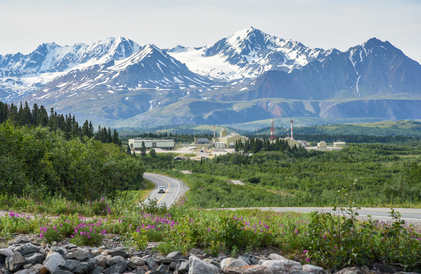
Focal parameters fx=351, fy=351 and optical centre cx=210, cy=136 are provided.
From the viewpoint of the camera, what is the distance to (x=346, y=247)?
8.98 meters

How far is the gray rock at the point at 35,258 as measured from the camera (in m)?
8.42

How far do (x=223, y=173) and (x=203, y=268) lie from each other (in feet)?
264

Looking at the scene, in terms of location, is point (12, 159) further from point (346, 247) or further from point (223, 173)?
point (223, 173)

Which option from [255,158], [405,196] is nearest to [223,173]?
[255,158]

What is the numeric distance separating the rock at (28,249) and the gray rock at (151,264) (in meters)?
2.81

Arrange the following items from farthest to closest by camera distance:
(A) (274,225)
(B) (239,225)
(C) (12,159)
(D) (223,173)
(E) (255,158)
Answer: (E) (255,158) < (D) (223,173) < (C) (12,159) < (A) (274,225) < (B) (239,225)

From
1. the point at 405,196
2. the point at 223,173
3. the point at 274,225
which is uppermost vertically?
the point at 274,225

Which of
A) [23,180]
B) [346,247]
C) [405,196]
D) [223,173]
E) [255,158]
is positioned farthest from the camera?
[255,158]

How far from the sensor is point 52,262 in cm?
814

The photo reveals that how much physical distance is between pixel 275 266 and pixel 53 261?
17.3 ft

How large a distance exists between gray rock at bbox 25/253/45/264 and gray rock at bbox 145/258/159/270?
2.53 metres

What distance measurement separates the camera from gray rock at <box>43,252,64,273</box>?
8.07 m

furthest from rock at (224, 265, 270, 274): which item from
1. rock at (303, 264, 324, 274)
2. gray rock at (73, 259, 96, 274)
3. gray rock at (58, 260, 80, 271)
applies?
gray rock at (58, 260, 80, 271)

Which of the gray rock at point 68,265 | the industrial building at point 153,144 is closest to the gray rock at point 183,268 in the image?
the gray rock at point 68,265
